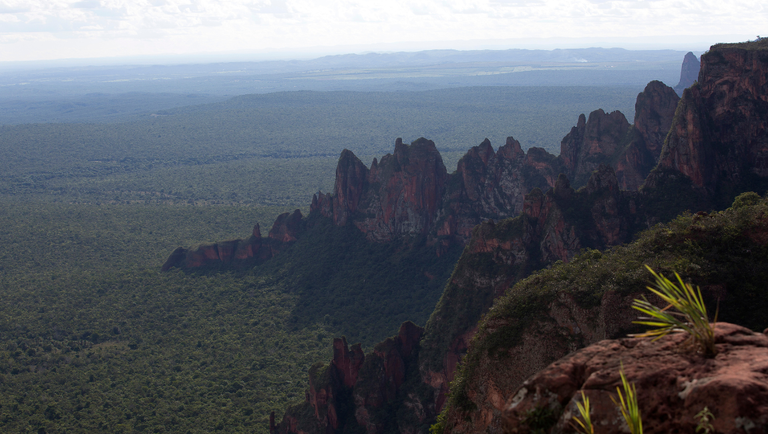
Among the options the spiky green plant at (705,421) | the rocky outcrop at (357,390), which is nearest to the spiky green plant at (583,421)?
the spiky green plant at (705,421)

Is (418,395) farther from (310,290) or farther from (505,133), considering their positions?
(505,133)

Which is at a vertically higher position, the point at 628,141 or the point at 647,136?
the point at 647,136

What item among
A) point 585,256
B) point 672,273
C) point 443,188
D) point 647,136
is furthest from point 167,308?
point 672,273

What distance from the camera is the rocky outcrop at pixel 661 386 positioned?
336 inches

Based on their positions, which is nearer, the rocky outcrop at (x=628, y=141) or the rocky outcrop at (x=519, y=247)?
the rocky outcrop at (x=519, y=247)

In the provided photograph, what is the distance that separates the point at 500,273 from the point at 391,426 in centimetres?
1202

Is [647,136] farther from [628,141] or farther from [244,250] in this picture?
[244,250]

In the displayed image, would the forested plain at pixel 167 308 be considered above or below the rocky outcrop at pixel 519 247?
below

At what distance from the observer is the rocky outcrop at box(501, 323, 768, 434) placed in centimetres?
852

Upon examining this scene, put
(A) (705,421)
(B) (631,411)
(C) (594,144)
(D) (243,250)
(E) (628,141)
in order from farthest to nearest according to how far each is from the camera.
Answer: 1. (D) (243,250)
2. (C) (594,144)
3. (E) (628,141)
4. (B) (631,411)
5. (A) (705,421)

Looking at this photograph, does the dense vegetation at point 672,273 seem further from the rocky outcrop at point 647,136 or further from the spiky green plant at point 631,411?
the rocky outcrop at point 647,136

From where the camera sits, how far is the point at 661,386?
9477 mm

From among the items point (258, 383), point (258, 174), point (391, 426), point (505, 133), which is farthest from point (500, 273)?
point (505, 133)

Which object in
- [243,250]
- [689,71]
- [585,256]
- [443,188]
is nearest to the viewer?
[585,256]
